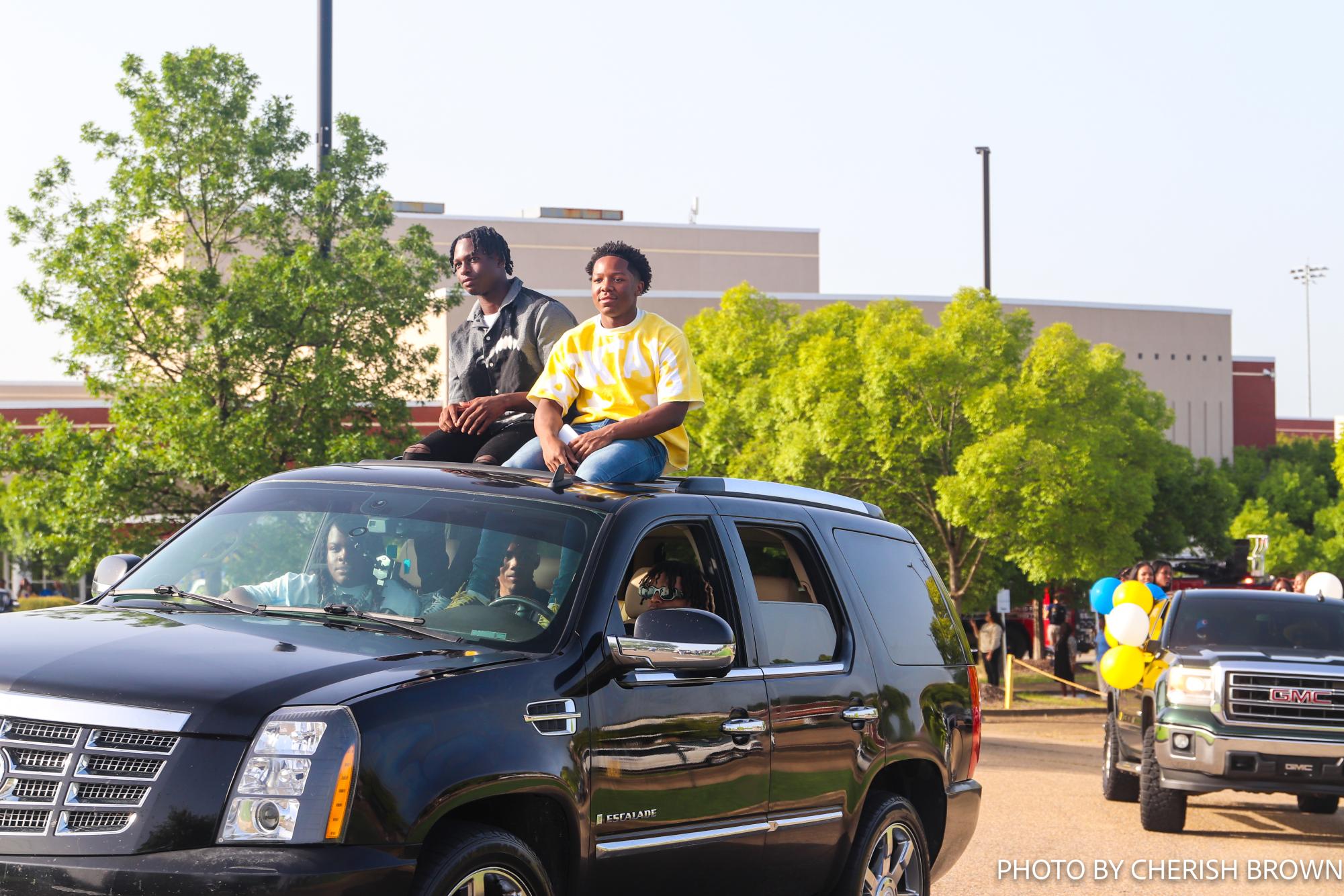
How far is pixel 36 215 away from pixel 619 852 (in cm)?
2300

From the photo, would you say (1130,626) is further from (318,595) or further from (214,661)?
(214,661)

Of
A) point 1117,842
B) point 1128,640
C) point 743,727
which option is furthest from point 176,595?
point 1128,640

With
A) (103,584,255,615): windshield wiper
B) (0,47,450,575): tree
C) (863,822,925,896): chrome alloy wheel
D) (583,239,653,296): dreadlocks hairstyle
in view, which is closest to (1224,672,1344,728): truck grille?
(863,822,925,896): chrome alloy wheel

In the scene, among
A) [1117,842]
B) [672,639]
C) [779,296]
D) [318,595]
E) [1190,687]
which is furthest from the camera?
[779,296]

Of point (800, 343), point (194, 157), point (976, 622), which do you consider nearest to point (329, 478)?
point (194, 157)

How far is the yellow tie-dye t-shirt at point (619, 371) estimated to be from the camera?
7047mm

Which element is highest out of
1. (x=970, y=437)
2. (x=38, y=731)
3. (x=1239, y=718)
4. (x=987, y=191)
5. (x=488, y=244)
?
(x=987, y=191)

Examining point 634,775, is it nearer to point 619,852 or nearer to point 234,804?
point 619,852

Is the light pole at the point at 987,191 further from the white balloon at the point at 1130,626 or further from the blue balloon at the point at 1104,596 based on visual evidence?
the white balloon at the point at 1130,626

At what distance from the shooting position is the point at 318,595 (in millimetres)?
5098

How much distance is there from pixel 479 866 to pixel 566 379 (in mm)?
3095

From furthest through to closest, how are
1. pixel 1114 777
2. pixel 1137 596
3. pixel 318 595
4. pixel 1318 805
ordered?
pixel 1137 596 < pixel 1318 805 < pixel 1114 777 < pixel 318 595

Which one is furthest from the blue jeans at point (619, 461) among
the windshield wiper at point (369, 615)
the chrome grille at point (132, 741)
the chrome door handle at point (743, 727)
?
the chrome grille at point (132, 741)

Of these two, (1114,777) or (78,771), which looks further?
(1114,777)
